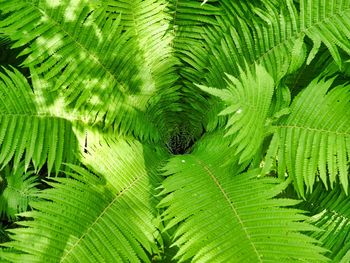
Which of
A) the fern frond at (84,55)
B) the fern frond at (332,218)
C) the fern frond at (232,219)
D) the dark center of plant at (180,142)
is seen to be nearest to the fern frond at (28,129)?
the fern frond at (84,55)

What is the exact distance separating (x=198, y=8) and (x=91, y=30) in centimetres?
75

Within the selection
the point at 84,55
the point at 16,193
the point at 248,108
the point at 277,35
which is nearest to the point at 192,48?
the point at 277,35

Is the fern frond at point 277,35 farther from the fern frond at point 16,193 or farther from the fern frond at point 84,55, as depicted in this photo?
the fern frond at point 16,193

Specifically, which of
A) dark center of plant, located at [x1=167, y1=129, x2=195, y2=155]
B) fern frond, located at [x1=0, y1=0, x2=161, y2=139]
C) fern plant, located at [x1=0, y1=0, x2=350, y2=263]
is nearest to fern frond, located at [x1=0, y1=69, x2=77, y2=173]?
fern plant, located at [x1=0, y1=0, x2=350, y2=263]

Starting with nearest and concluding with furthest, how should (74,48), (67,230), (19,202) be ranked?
1. (67,230)
2. (74,48)
3. (19,202)

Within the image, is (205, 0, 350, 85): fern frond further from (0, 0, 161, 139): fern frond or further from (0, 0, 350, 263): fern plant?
(0, 0, 161, 139): fern frond

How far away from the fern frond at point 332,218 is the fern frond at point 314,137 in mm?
215

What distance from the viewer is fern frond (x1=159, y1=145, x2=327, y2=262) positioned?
1.63 meters

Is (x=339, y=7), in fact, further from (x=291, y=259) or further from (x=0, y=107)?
(x=0, y=107)

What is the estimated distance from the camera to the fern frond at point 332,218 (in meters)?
1.97

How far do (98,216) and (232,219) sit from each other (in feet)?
2.01

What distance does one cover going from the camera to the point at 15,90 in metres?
2.13

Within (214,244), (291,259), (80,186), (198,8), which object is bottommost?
(291,259)

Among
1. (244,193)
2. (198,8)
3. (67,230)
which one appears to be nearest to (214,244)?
(244,193)
